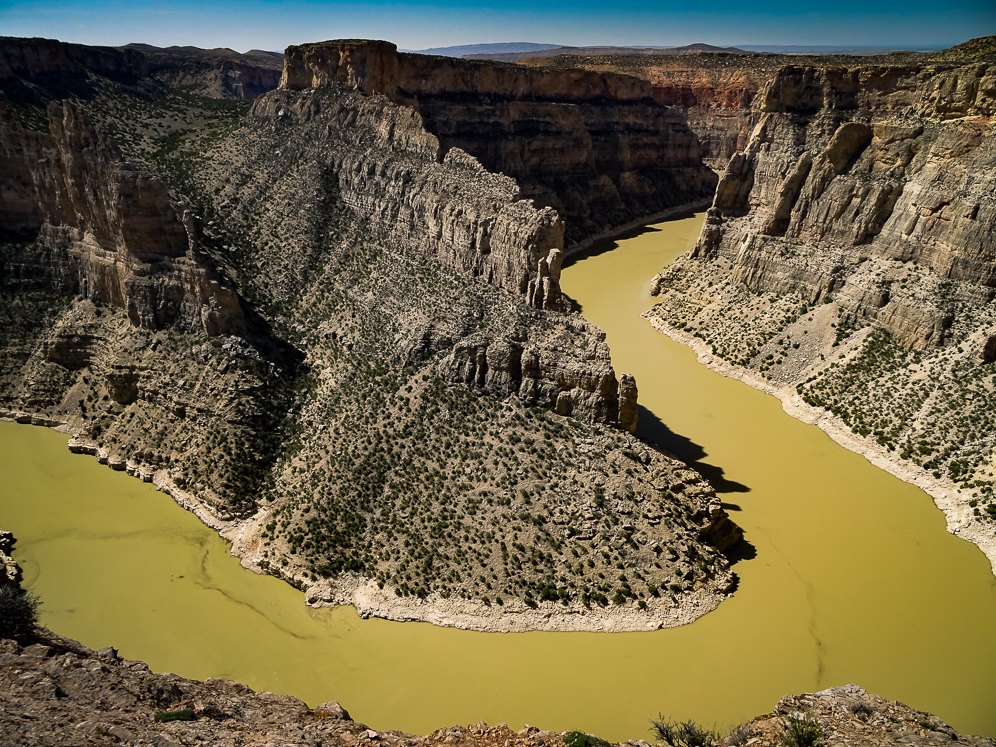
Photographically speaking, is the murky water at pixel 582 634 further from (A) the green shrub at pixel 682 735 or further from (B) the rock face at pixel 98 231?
(B) the rock face at pixel 98 231

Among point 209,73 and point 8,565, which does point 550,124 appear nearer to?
point 8,565

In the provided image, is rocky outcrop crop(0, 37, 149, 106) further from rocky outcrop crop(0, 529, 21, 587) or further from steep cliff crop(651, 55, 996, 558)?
steep cliff crop(651, 55, 996, 558)

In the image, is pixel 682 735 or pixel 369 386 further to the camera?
pixel 369 386

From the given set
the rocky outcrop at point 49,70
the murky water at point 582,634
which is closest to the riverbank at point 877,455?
the murky water at point 582,634

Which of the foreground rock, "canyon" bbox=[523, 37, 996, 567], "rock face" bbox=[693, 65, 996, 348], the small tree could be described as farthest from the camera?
"rock face" bbox=[693, 65, 996, 348]

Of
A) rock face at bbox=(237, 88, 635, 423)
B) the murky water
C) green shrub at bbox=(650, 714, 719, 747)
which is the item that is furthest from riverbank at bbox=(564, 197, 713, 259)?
Answer: green shrub at bbox=(650, 714, 719, 747)

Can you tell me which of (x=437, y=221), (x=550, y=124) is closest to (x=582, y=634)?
(x=437, y=221)
